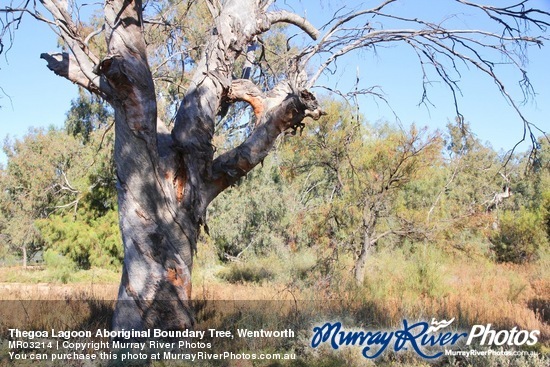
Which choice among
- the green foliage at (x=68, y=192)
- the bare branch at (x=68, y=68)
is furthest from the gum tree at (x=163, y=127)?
the green foliage at (x=68, y=192)

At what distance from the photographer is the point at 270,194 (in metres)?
19.4

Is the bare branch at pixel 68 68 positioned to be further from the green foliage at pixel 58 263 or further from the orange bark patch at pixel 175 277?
the green foliage at pixel 58 263

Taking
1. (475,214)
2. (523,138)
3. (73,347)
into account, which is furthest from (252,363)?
(475,214)

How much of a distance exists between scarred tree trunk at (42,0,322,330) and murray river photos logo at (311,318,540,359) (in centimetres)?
160

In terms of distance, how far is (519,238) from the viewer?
56.6 ft

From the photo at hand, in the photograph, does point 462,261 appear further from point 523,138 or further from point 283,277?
point 523,138

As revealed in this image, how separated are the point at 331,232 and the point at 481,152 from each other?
36551 mm

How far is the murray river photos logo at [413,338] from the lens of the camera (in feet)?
16.7

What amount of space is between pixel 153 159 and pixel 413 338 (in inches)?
136

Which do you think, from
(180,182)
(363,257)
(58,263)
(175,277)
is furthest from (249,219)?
(175,277)

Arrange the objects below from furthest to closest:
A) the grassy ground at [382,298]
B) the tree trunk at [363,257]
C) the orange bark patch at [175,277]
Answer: the tree trunk at [363,257] < the grassy ground at [382,298] < the orange bark patch at [175,277]

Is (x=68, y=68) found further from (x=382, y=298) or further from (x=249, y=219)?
(x=249, y=219)

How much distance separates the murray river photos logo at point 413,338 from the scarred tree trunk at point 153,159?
160 centimetres

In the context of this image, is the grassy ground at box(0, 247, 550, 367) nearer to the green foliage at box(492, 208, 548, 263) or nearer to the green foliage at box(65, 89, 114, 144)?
the green foliage at box(492, 208, 548, 263)
